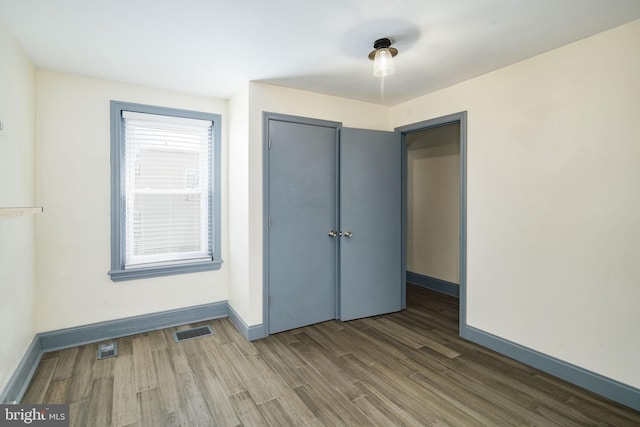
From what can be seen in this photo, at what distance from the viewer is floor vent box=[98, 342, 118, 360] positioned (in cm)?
264

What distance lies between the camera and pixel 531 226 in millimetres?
2492

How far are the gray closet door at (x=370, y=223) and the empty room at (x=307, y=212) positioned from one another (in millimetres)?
26

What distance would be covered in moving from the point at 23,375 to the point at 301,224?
2.38 metres

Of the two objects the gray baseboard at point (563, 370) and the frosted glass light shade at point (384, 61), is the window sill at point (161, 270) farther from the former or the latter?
the gray baseboard at point (563, 370)

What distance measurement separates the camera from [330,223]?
3.37m

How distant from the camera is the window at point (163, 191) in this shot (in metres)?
2.98

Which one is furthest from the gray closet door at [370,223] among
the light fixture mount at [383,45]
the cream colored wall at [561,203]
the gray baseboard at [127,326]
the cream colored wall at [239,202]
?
the gray baseboard at [127,326]

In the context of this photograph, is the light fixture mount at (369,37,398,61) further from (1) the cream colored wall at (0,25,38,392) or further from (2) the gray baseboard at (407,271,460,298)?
(2) the gray baseboard at (407,271,460,298)

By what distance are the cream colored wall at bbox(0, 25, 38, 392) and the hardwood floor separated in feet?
1.32

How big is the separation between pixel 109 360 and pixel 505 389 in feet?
10.1

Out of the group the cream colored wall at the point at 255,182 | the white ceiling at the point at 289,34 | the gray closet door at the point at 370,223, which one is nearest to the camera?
the white ceiling at the point at 289,34

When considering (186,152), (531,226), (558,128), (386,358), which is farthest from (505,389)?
(186,152)

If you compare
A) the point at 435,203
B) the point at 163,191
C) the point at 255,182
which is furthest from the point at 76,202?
the point at 435,203

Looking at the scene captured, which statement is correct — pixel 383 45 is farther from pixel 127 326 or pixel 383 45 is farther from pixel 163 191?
pixel 127 326
